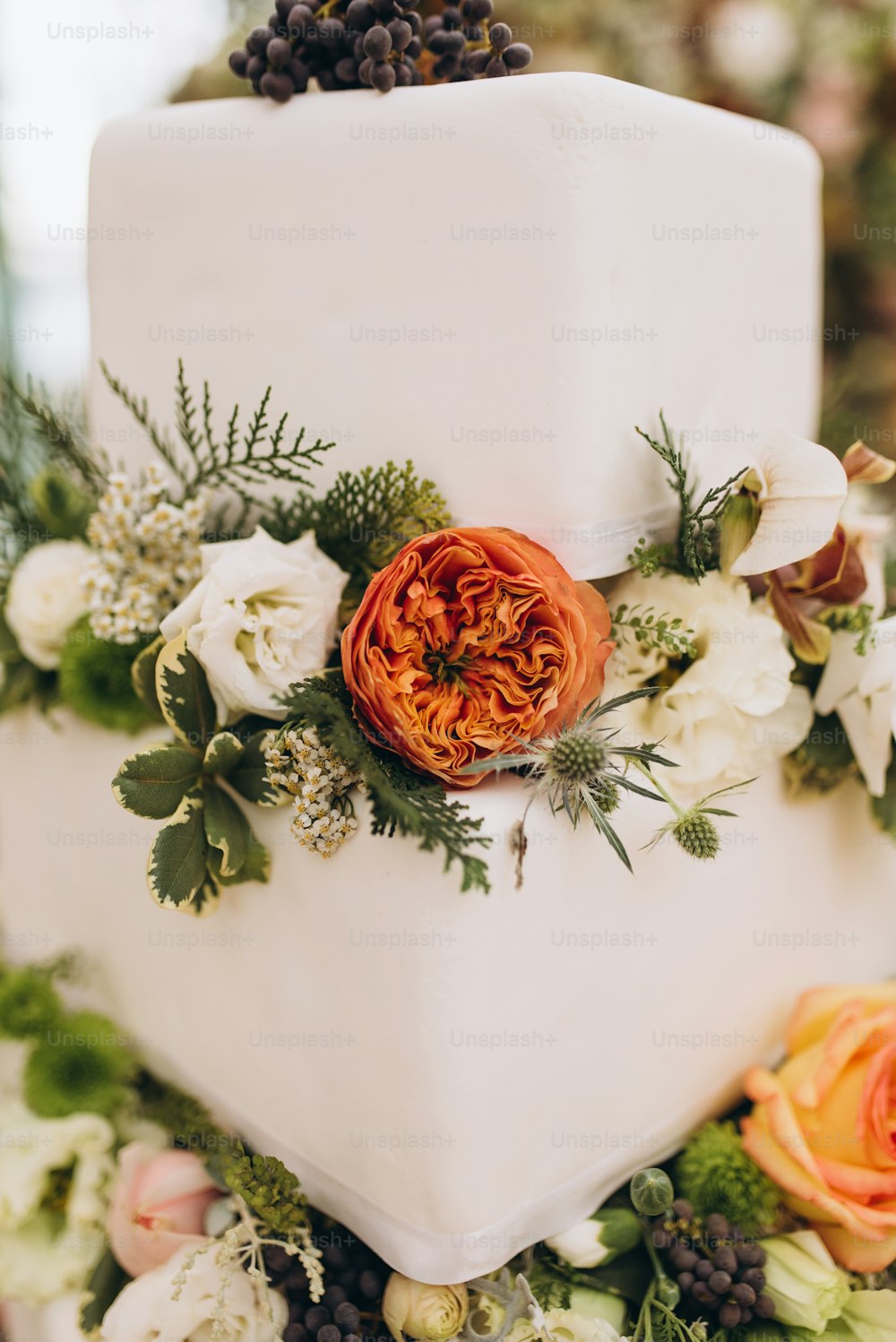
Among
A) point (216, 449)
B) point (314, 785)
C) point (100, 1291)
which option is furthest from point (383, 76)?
point (100, 1291)

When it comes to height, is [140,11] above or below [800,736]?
above

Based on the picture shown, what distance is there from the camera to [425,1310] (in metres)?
0.65

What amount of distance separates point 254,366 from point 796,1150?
71 cm

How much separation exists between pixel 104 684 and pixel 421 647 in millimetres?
336

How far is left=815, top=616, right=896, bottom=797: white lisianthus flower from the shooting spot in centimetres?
72

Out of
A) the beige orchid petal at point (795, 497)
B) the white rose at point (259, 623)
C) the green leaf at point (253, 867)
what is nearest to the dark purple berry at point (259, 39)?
the white rose at point (259, 623)

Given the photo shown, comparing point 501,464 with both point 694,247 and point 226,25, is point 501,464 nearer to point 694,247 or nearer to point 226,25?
point 694,247

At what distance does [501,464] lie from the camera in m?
0.67

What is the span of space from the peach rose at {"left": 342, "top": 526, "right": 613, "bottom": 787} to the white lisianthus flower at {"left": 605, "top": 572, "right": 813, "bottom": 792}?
105 millimetres

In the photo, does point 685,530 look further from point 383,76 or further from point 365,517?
point 383,76

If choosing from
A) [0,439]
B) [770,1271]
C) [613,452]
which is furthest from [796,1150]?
[0,439]

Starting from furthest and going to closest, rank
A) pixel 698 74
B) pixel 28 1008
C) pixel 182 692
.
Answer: pixel 698 74 < pixel 28 1008 < pixel 182 692

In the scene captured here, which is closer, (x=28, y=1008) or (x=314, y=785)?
(x=314, y=785)

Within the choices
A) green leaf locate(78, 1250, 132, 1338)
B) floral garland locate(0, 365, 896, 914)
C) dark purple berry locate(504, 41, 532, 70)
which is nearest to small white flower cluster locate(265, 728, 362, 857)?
floral garland locate(0, 365, 896, 914)
